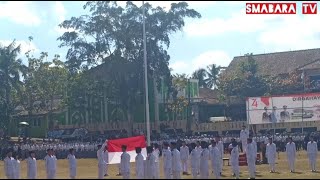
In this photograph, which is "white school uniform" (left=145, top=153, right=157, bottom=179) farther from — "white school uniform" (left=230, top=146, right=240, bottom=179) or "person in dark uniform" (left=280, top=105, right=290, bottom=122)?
"person in dark uniform" (left=280, top=105, right=290, bottom=122)

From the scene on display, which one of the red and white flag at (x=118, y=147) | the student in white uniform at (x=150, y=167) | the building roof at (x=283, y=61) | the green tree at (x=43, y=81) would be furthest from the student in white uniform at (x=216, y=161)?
the building roof at (x=283, y=61)

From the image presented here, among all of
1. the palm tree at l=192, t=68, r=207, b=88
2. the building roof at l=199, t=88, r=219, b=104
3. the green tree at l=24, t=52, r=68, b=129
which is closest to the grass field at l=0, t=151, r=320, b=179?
the green tree at l=24, t=52, r=68, b=129

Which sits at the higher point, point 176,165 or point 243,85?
point 243,85

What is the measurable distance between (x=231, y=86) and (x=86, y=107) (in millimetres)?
15556

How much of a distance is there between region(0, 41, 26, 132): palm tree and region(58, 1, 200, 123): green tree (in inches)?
268

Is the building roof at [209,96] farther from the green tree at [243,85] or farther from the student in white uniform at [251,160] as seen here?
the student in white uniform at [251,160]

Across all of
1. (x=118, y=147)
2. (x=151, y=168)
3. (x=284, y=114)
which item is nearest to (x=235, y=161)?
(x=151, y=168)

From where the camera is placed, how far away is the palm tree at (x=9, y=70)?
64.4m

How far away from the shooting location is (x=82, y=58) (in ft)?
198

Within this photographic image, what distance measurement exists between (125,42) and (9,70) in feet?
41.9

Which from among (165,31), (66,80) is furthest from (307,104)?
(66,80)

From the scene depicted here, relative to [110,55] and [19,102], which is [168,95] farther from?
[19,102]

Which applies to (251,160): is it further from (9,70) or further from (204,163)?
(9,70)

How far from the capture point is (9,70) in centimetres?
6481
